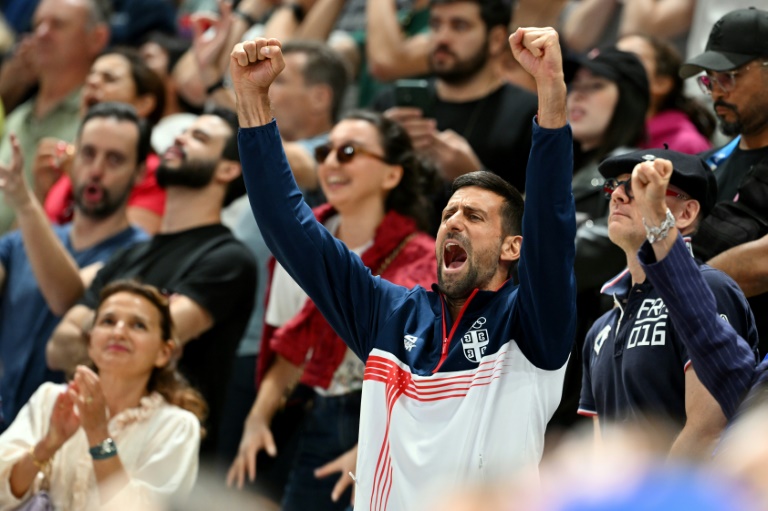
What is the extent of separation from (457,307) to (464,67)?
272cm

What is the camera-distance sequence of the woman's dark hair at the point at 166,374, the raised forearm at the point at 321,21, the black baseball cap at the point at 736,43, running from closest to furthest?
the black baseball cap at the point at 736,43 < the woman's dark hair at the point at 166,374 < the raised forearm at the point at 321,21

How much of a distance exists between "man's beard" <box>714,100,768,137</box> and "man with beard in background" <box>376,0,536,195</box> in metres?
1.34

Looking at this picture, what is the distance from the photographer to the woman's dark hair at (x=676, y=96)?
17.5 ft

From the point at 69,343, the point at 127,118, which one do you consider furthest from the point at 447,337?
the point at 127,118

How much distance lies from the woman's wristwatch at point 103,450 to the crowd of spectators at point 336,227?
0.02 m

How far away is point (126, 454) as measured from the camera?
4262 mm

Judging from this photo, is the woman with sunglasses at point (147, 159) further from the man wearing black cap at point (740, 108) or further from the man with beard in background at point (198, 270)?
the man wearing black cap at point (740, 108)

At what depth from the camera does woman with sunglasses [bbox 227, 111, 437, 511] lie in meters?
4.38

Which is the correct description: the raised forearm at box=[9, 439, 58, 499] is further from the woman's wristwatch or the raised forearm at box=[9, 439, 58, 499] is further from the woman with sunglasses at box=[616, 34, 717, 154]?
the woman with sunglasses at box=[616, 34, 717, 154]

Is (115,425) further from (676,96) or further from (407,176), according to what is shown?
(676,96)

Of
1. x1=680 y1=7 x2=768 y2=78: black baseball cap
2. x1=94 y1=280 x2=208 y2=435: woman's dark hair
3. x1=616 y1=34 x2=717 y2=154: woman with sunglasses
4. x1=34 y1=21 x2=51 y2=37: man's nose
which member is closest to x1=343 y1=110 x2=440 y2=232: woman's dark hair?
x1=94 y1=280 x2=208 y2=435: woman's dark hair

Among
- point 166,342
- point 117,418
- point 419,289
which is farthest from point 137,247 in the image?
point 419,289

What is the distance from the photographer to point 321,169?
4730 mm

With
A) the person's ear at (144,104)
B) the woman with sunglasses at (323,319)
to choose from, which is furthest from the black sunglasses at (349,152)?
the person's ear at (144,104)
